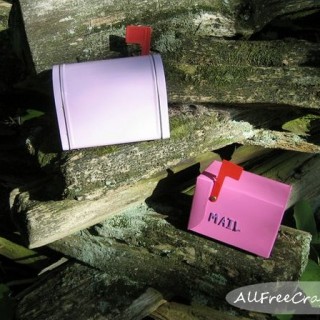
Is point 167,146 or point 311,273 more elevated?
point 167,146

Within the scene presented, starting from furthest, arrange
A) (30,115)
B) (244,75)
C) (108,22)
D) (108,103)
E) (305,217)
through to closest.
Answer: (30,115) < (305,217) < (108,22) < (244,75) < (108,103)

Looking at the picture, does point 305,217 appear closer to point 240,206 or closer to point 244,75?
point 240,206

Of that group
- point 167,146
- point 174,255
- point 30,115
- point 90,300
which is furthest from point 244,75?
point 30,115

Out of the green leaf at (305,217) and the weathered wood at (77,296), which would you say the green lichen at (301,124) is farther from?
the weathered wood at (77,296)

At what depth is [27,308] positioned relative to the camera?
5.62 feet

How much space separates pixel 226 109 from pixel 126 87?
37cm

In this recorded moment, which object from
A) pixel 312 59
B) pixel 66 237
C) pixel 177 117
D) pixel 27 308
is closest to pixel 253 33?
pixel 312 59

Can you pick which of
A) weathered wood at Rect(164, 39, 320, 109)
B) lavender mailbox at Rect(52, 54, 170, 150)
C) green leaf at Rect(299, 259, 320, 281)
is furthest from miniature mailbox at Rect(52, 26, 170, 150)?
green leaf at Rect(299, 259, 320, 281)

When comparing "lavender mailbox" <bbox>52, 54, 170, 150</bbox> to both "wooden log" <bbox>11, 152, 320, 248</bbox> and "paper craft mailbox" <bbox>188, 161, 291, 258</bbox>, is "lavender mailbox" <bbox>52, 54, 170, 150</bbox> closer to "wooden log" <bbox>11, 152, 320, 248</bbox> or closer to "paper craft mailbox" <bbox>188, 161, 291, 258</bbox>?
"wooden log" <bbox>11, 152, 320, 248</bbox>

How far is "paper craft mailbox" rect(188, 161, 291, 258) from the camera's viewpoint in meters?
1.61

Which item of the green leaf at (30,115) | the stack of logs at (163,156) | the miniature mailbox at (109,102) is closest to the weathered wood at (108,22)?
the stack of logs at (163,156)

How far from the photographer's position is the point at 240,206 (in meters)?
1.63

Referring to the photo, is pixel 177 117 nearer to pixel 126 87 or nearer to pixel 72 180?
pixel 126 87

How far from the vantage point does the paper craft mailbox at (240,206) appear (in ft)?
5.29
